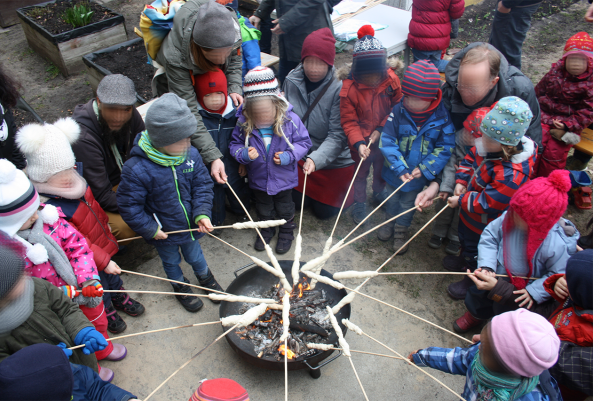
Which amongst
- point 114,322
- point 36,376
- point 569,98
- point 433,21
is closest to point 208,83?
point 114,322

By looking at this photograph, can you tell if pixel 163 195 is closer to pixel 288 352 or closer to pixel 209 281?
pixel 209 281

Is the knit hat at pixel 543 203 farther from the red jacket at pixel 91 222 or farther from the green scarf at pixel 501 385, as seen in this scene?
the red jacket at pixel 91 222

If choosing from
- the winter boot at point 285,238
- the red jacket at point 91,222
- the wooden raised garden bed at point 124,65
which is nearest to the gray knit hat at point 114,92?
the red jacket at point 91,222

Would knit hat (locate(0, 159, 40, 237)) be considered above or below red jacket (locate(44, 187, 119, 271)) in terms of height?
above

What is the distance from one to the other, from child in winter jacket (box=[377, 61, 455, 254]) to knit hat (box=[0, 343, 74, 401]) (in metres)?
2.99

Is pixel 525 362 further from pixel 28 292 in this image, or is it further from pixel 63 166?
pixel 63 166

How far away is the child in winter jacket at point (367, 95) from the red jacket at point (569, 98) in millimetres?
1906

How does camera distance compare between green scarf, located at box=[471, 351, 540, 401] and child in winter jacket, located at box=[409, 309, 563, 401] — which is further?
green scarf, located at box=[471, 351, 540, 401]

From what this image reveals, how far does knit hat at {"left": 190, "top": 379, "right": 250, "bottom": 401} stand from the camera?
2027mm

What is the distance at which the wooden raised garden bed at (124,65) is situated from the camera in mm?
6090

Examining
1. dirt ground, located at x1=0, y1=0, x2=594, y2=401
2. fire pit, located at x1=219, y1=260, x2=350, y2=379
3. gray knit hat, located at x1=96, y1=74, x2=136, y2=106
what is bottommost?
dirt ground, located at x1=0, y1=0, x2=594, y2=401

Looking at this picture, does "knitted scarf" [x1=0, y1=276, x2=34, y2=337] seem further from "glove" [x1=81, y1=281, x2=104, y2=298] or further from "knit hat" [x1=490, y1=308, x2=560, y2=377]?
"knit hat" [x1=490, y1=308, x2=560, y2=377]

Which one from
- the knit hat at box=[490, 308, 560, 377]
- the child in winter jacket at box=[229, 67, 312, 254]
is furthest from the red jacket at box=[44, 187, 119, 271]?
the knit hat at box=[490, 308, 560, 377]

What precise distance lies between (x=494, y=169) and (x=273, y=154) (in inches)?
81.4
